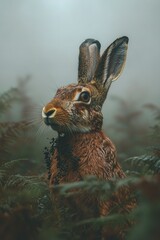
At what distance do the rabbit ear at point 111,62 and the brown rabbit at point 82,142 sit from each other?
0.03 m

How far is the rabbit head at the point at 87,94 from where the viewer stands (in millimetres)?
4758

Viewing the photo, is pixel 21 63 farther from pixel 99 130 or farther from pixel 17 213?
pixel 17 213

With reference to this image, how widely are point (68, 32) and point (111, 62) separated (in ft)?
63.1

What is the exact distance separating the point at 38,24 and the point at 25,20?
73cm

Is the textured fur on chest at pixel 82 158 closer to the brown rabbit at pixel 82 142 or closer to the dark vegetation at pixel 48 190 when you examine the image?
the brown rabbit at pixel 82 142

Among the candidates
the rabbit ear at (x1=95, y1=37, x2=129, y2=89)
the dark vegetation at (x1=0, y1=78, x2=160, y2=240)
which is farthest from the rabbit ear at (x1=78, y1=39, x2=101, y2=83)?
the dark vegetation at (x1=0, y1=78, x2=160, y2=240)

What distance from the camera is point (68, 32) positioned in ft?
80.1

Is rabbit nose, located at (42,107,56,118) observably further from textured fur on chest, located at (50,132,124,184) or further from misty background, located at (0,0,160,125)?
misty background, located at (0,0,160,125)

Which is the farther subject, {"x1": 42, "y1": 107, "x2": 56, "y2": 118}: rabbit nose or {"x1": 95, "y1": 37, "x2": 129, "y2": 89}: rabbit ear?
{"x1": 95, "y1": 37, "x2": 129, "y2": 89}: rabbit ear

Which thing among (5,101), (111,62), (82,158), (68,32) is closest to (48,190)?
(82,158)

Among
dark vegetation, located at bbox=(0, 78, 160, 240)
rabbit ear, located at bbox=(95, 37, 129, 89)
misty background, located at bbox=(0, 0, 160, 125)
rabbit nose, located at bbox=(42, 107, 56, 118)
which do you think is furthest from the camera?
misty background, located at bbox=(0, 0, 160, 125)

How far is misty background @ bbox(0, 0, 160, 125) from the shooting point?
22.6m

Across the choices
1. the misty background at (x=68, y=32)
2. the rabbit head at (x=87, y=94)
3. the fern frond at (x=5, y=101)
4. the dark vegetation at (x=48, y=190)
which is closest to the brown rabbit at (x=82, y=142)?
the rabbit head at (x=87, y=94)

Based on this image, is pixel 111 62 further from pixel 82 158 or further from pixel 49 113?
pixel 82 158
